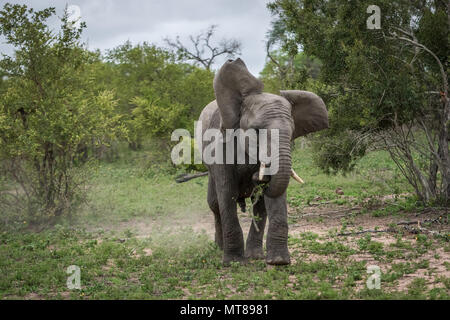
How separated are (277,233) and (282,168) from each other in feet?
3.14

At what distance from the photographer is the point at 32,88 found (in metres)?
13.5

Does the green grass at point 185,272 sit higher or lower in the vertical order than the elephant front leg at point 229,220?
lower

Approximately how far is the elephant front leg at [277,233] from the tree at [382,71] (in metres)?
4.78

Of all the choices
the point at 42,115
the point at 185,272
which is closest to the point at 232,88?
the point at 185,272

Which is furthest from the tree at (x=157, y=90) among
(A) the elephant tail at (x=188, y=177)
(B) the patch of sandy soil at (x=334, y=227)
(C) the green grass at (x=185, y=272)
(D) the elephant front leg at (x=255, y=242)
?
(D) the elephant front leg at (x=255, y=242)

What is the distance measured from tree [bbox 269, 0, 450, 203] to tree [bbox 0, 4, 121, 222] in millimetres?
5195

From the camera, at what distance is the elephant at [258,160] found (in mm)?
7711

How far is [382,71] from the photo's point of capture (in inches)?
456

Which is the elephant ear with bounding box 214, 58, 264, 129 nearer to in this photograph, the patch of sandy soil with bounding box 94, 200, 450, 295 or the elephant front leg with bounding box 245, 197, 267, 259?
the elephant front leg with bounding box 245, 197, 267, 259

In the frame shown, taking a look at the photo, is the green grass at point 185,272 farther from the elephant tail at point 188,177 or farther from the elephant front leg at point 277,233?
the elephant tail at point 188,177

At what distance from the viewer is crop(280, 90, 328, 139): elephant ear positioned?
29.3 ft

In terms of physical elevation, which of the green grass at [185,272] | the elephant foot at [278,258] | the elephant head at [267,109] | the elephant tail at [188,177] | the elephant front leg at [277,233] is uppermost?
the elephant head at [267,109]

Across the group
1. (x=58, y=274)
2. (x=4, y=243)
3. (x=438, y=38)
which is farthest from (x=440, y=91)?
(x=4, y=243)
